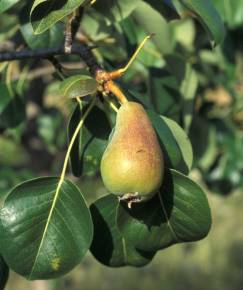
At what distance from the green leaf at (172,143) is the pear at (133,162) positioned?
9 cm

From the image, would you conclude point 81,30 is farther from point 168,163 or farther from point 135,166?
point 135,166

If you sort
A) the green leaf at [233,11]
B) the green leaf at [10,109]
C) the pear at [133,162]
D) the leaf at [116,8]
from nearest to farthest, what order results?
the pear at [133,162], the leaf at [116,8], the green leaf at [10,109], the green leaf at [233,11]

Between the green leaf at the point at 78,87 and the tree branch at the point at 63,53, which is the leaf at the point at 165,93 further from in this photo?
the green leaf at the point at 78,87

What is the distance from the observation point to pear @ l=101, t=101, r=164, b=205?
928 mm

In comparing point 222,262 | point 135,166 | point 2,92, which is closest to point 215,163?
point 2,92

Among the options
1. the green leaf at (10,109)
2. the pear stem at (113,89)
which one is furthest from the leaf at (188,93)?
the pear stem at (113,89)

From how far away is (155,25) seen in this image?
1549 millimetres

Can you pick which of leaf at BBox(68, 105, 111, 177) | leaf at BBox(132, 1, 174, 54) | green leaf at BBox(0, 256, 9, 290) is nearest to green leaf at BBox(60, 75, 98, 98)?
leaf at BBox(68, 105, 111, 177)

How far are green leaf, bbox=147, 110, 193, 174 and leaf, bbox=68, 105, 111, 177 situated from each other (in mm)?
86

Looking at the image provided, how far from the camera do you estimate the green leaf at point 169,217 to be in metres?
1.06

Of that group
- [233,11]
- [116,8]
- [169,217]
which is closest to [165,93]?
[116,8]

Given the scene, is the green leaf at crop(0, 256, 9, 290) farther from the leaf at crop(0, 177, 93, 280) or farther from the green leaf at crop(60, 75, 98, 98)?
the green leaf at crop(60, 75, 98, 98)

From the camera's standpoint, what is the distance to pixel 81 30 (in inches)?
66.2

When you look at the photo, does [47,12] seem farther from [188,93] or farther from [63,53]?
[188,93]
